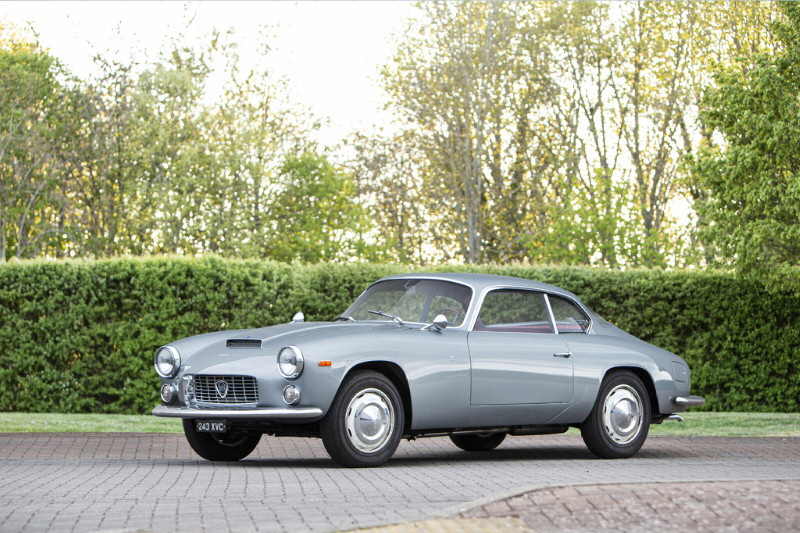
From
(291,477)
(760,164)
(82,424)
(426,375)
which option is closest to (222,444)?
(291,477)

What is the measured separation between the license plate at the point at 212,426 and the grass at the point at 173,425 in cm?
483

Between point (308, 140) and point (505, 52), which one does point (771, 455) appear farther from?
point (308, 140)

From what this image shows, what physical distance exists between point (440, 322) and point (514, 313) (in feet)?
3.94

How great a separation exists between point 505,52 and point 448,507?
2832 cm

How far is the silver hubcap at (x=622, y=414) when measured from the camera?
10461 millimetres

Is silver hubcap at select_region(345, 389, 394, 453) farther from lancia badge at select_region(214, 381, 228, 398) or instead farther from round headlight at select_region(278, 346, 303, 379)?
lancia badge at select_region(214, 381, 228, 398)

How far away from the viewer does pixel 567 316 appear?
10.8 meters

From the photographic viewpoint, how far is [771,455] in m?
11.3

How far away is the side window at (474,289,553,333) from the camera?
9969 mm

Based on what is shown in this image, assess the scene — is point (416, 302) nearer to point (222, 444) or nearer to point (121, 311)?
point (222, 444)

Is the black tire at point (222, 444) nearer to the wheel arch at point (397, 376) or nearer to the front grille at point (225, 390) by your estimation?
the front grille at point (225, 390)

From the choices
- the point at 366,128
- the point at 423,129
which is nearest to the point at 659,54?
the point at 423,129

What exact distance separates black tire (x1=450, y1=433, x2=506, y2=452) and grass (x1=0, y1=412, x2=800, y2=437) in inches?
139

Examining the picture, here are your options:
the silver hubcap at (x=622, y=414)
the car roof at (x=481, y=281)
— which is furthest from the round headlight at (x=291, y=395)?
the silver hubcap at (x=622, y=414)
